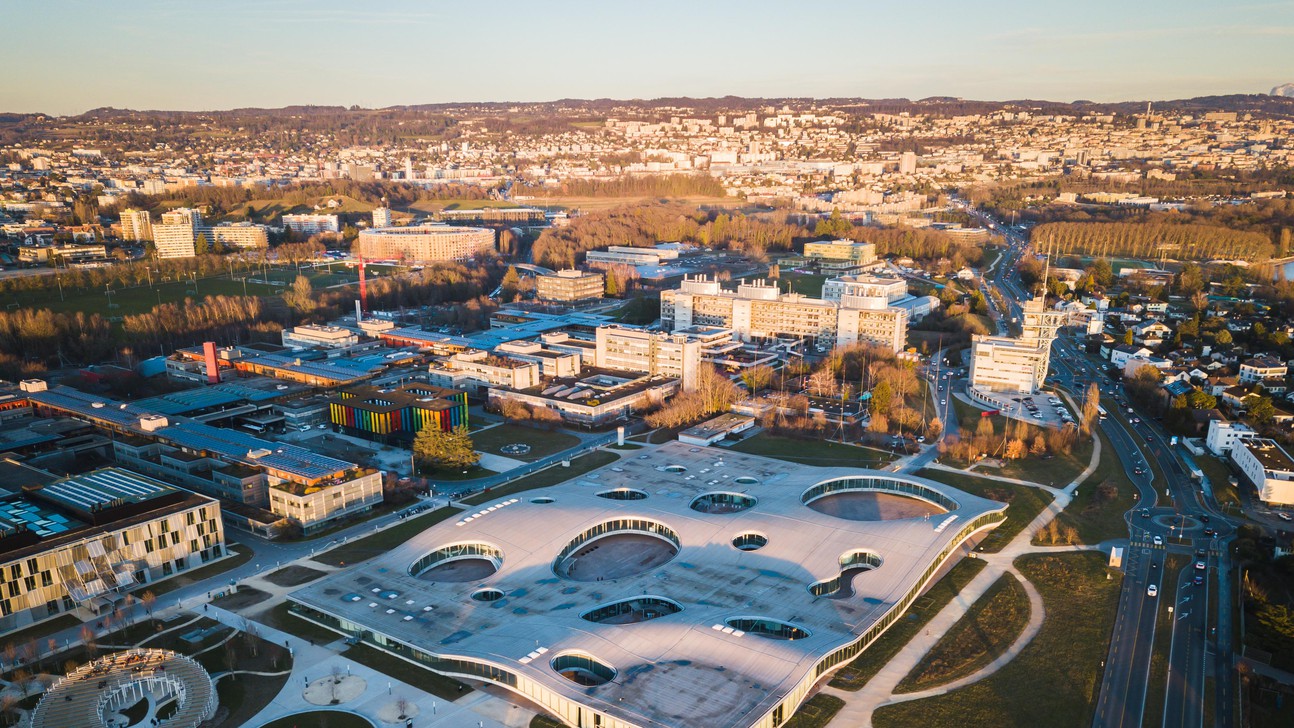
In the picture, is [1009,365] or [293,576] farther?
[1009,365]

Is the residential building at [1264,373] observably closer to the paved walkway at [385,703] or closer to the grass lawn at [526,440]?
the grass lawn at [526,440]

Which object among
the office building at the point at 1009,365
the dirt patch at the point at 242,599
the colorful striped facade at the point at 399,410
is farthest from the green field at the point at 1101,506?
the dirt patch at the point at 242,599

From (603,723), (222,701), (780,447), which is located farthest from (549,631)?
(780,447)

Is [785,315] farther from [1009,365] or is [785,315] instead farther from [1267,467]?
[1267,467]

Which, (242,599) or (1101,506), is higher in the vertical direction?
(1101,506)

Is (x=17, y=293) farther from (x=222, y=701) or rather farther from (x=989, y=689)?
(x=989, y=689)

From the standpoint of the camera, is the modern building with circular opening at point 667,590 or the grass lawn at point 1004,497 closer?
the modern building with circular opening at point 667,590

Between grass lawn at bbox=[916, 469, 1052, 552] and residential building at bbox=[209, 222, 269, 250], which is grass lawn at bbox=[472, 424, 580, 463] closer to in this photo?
grass lawn at bbox=[916, 469, 1052, 552]

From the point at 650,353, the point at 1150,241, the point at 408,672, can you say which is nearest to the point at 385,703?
the point at 408,672
